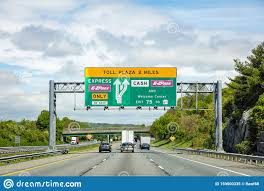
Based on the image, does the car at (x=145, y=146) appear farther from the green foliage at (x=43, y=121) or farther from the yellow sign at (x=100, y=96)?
the green foliage at (x=43, y=121)

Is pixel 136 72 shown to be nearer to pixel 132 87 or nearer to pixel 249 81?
pixel 132 87

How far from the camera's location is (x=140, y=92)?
50.5 meters

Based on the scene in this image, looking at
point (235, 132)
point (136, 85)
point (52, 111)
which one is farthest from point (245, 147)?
point (52, 111)

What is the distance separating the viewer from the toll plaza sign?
165ft

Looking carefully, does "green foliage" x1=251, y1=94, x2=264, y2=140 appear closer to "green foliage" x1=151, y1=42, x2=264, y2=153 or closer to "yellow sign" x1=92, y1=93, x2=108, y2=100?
"green foliage" x1=151, y1=42, x2=264, y2=153

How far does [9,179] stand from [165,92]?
41.0 metres

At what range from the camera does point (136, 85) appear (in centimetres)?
5038

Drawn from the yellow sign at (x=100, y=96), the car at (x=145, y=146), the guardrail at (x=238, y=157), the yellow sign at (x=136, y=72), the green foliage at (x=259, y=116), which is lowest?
the car at (x=145, y=146)

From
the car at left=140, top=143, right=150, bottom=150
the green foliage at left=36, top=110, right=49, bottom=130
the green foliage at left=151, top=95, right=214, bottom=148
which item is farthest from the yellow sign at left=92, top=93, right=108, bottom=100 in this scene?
the green foliage at left=36, top=110, right=49, bottom=130

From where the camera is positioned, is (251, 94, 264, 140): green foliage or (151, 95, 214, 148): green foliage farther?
→ (151, 95, 214, 148): green foliage

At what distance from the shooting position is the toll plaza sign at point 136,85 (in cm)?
5034

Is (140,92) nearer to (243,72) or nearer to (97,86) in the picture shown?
(97,86)

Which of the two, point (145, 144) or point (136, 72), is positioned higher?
point (136, 72)

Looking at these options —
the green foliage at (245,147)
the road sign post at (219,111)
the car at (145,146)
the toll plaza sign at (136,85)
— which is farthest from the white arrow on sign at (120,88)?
the car at (145,146)
